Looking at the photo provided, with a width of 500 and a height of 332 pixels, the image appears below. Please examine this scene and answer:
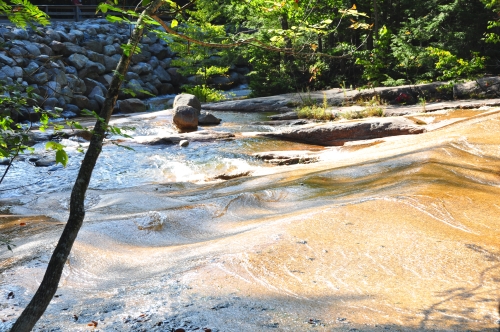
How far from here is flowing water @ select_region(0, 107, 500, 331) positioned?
2.81m

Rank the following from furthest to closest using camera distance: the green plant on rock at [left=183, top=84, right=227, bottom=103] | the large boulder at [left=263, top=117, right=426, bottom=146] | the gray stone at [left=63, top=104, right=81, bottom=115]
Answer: the green plant on rock at [left=183, top=84, right=227, bottom=103] → the gray stone at [left=63, top=104, right=81, bottom=115] → the large boulder at [left=263, top=117, right=426, bottom=146]

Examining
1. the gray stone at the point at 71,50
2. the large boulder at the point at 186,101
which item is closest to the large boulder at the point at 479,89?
the large boulder at the point at 186,101

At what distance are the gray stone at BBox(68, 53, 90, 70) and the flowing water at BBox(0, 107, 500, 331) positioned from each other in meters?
15.7

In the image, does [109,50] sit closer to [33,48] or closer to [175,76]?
[175,76]

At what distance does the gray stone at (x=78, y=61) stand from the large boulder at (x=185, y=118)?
973 centimetres

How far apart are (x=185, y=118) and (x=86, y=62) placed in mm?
10431

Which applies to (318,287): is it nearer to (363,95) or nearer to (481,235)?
(481,235)

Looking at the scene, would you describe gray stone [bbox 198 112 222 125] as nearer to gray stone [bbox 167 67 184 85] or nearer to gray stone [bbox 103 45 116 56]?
gray stone [bbox 103 45 116 56]

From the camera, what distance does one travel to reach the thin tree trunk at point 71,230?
2004mm

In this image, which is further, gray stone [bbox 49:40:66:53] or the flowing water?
gray stone [bbox 49:40:66:53]

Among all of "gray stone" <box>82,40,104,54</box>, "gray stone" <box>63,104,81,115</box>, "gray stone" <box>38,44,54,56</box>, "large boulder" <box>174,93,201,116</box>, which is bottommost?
"gray stone" <box>63,104,81,115</box>

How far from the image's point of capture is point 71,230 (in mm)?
2064

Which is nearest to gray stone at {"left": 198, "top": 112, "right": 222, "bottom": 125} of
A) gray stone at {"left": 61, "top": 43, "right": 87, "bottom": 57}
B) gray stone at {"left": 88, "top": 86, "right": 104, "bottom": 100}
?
gray stone at {"left": 88, "top": 86, "right": 104, "bottom": 100}

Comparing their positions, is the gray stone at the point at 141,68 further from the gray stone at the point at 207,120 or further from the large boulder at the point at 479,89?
the large boulder at the point at 479,89
